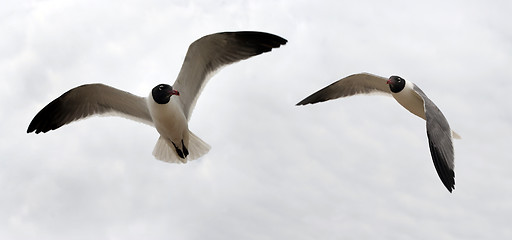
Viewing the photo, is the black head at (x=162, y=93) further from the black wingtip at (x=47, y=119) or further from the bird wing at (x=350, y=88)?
the bird wing at (x=350, y=88)

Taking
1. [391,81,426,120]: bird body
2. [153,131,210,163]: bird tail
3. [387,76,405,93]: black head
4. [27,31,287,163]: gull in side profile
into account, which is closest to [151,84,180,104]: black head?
[27,31,287,163]: gull in side profile

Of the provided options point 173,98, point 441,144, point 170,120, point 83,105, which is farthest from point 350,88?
point 83,105

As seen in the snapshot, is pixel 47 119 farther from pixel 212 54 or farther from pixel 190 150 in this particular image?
pixel 212 54

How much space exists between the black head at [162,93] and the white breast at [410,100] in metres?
3.47

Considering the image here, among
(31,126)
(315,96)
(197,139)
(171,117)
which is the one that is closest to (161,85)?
(171,117)

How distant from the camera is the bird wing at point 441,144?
7.46 meters

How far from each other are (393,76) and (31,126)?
502 centimetres

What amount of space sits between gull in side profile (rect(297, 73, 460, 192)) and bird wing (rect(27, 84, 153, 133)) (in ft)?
10.2

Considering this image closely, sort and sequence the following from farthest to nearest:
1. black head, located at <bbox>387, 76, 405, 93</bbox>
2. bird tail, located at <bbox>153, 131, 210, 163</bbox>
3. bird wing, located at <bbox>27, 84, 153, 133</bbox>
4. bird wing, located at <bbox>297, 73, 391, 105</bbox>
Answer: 1. bird wing, located at <bbox>297, 73, 391, 105</bbox>
2. black head, located at <bbox>387, 76, 405, 93</bbox>
3. bird tail, located at <bbox>153, 131, 210, 163</bbox>
4. bird wing, located at <bbox>27, 84, 153, 133</bbox>

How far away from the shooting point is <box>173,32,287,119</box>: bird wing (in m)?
8.16

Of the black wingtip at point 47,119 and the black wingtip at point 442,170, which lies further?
the black wingtip at point 47,119

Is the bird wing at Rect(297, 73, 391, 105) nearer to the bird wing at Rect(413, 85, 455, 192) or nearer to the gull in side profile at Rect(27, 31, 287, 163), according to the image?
the bird wing at Rect(413, 85, 455, 192)

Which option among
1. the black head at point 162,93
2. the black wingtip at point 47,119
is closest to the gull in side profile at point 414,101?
the black head at point 162,93

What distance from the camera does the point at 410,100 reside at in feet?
31.2
